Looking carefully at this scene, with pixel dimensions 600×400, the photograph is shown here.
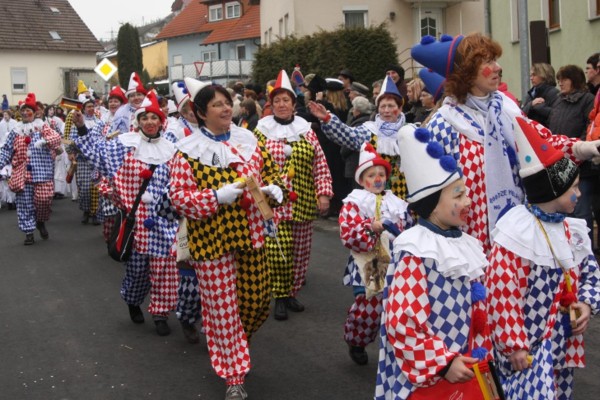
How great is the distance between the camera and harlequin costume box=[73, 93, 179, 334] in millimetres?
7938

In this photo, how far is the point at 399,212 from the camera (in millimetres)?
6508

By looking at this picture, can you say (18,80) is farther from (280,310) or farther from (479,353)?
(479,353)

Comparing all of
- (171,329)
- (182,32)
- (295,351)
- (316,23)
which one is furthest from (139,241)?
(182,32)

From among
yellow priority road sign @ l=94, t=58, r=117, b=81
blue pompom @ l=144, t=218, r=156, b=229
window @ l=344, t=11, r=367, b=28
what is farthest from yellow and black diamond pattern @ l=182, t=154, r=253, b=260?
window @ l=344, t=11, r=367, b=28

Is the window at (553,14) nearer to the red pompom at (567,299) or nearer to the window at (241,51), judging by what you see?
the red pompom at (567,299)

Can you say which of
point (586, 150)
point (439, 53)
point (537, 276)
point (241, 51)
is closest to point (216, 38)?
point (241, 51)

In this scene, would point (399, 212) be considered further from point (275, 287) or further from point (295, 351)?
point (275, 287)

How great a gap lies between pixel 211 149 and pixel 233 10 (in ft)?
212

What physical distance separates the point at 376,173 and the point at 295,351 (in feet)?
5.24

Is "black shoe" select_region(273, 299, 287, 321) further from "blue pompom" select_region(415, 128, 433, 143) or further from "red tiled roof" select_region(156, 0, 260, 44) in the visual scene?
"red tiled roof" select_region(156, 0, 260, 44)

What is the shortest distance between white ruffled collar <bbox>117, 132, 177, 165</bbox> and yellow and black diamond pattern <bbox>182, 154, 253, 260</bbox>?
2068 millimetres

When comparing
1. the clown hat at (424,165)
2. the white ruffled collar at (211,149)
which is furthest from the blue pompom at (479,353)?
the white ruffled collar at (211,149)

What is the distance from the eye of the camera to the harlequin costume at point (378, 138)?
7254 millimetres

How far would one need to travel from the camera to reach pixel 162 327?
8031 millimetres
